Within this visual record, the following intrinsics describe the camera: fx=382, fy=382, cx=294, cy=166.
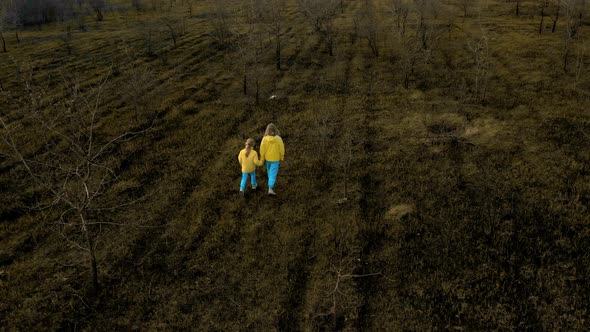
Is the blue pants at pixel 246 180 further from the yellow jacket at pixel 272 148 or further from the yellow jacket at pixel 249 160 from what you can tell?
the yellow jacket at pixel 272 148

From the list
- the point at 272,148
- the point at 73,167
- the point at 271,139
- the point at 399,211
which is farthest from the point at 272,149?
the point at 73,167

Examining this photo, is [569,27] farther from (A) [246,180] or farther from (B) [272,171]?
(A) [246,180]

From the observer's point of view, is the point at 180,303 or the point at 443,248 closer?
the point at 180,303

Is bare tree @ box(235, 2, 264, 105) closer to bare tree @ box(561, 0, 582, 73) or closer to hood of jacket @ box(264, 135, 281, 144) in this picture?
hood of jacket @ box(264, 135, 281, 144)

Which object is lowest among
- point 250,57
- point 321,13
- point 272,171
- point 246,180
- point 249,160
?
point 246,180

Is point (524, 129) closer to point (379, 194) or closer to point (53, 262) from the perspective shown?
point (379, 194)

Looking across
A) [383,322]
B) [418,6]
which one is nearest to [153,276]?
[383,322]
